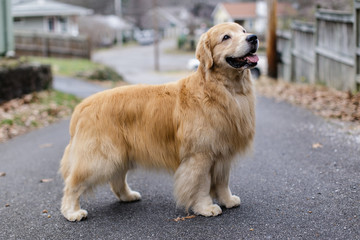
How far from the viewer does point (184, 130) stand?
4359 millimetres

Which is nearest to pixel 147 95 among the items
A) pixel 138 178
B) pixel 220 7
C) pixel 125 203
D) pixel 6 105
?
pixel 125 203

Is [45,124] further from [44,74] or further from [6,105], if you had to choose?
[44,74]

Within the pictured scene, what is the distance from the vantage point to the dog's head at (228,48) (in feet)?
13.6

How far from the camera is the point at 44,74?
13.3 meters

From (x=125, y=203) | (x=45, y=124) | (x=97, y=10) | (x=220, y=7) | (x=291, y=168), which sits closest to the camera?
(x=125, y=203)

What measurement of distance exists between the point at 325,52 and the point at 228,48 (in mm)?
8875

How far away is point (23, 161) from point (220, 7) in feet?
196

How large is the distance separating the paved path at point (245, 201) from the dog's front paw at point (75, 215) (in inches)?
3.3

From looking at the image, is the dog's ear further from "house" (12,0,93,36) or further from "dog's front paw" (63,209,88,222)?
"house" (12,0,93,36)

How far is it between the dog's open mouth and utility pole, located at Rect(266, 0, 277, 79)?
40.3 ft

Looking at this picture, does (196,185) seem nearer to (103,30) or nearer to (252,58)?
(252,58)

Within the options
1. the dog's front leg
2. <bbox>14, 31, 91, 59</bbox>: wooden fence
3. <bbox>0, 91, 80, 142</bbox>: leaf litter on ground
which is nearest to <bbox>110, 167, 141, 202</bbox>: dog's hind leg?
the dog's front leg

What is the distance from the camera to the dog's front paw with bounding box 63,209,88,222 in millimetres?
4488

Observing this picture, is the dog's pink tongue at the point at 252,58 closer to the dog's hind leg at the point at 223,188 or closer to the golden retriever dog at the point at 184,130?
the golden retriever dog at the point at 184,130
